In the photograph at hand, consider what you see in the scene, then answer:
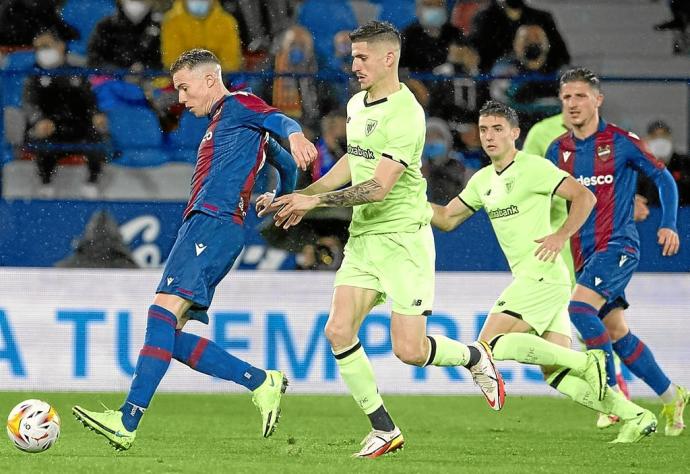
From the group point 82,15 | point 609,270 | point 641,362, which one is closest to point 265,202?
point 609,270

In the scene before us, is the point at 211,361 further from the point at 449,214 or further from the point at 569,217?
the point at 569,217

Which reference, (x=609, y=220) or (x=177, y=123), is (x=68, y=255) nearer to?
(x=177, y=123)

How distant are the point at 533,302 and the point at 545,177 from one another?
72 cm

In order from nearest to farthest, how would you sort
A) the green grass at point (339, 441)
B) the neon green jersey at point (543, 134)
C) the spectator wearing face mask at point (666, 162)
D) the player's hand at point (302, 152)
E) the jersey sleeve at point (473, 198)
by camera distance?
1. the player's hand at point (302, 152)
2. the green grass at point (339, 441)
3. the jersey sleeve at point (473, 198)
4. the neon green jersey at point (543, 134)
5. the spectator wearing face mask at point (666, 162)

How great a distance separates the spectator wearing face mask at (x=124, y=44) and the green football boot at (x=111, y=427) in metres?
5.71

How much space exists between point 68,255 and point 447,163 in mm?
3064

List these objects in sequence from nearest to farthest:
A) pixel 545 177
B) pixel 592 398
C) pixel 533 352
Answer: pixel 533 352, pixel 592 398, pixel 545 177

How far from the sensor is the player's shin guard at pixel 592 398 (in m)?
7.43

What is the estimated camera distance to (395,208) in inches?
259

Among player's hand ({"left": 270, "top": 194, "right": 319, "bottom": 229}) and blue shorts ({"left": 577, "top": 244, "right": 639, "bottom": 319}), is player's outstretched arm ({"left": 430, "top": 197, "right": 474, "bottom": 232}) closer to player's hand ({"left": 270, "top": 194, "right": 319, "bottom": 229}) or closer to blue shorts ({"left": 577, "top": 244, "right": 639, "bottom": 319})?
blue shorts ({"left": 577, "top": 244, "right": 639, "bottom": 319})

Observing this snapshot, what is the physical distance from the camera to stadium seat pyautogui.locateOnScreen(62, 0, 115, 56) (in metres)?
11.5

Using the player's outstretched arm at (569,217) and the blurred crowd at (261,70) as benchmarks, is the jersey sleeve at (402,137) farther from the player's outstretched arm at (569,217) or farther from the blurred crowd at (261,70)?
the blurred crowd at (261,70)

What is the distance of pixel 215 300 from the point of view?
10070 millimetres

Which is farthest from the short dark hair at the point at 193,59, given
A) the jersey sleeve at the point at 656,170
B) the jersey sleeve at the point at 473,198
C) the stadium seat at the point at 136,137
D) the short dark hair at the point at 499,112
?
the stadium seat at the point at 136,137
